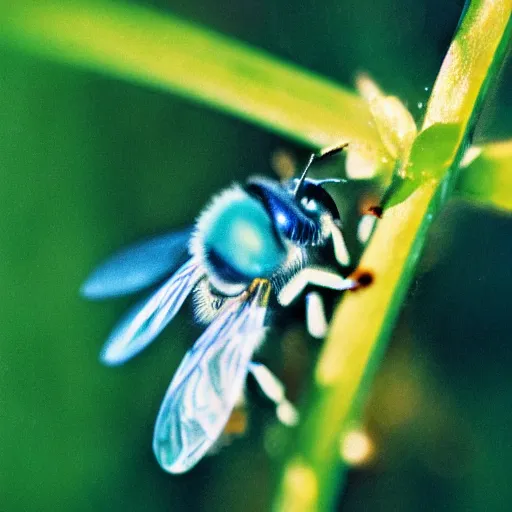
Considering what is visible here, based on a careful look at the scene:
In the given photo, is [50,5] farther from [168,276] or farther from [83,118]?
[168,276]

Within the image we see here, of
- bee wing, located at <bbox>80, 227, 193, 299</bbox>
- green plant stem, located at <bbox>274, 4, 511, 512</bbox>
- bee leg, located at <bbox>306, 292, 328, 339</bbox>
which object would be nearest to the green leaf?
green plant stem, located at <bbox>274, 4, 511, 512</bbox>

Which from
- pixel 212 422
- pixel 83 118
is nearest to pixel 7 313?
pixel 83 118

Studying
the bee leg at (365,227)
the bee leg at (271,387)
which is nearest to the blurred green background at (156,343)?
the bee leg at (271,387)

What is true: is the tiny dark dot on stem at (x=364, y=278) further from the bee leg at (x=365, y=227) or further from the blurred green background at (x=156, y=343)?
the blurred green background at (x=156, y=343)

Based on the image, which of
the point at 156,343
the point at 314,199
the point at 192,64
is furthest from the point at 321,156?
the point at 156,343

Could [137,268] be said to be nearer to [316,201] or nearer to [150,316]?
[150,316]
